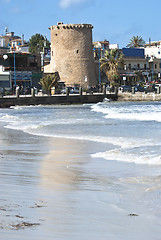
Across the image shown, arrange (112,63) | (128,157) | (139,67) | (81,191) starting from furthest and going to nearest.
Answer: (139,67)
(112,63)
(128,157)
(81,191)

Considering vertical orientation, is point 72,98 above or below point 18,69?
below

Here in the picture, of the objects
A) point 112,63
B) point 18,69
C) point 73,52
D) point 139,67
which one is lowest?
point 18,69

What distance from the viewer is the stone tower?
69.0m

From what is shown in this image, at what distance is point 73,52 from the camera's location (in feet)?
227

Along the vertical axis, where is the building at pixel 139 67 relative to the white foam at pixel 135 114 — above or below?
above

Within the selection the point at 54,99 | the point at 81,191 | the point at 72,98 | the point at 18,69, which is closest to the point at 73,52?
the point at 18,69

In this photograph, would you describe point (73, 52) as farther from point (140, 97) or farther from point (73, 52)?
point (140, 97)

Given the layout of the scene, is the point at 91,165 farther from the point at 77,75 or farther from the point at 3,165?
the point at 77,75

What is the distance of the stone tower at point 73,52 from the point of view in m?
69.0

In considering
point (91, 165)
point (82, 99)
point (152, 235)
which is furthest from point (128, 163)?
point (82, 99)

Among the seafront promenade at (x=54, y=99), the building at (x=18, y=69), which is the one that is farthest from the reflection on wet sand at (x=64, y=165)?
the building at (x=18, y=69)

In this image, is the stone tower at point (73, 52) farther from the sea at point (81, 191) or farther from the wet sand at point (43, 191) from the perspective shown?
the wet sand at point (43, 191)

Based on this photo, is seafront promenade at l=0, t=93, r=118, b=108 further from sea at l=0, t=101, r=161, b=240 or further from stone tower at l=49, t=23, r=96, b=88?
sea at l=0, t=101, r=161, b=240

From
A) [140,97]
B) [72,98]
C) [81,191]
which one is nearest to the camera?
[81,191]
